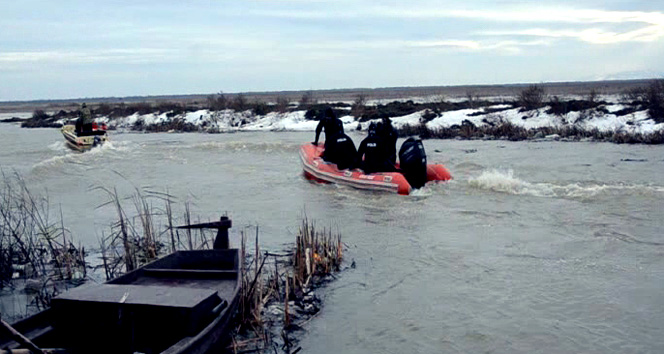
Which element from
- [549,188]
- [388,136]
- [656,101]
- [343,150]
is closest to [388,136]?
[388,136]

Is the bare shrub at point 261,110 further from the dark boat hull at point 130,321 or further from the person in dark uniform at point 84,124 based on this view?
the dark boat hull at point 130,321

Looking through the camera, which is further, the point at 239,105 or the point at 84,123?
the point at 239,105

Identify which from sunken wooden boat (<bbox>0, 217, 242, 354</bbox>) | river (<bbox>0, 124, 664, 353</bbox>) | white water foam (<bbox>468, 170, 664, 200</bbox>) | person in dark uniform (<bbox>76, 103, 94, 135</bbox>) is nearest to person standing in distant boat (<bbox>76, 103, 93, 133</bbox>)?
person in dark uniform (<bbox>76, 103, 94, 135</bbox>)

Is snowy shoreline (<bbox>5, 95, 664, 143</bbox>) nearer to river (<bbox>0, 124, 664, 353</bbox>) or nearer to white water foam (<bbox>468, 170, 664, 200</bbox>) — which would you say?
river (<bbox>0, 124, 664, 353</bbox>)

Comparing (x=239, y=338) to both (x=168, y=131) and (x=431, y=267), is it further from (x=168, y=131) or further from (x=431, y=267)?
(x=168, y=131)

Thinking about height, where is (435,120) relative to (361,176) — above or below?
above

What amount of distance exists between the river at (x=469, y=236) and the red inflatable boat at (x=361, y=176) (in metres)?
0.22

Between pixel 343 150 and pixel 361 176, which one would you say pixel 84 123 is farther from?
pixel 361 176

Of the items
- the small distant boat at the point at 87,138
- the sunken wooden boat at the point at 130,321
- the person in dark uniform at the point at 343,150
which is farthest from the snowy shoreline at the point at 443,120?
the sunken wooden boat at the point at 130,321

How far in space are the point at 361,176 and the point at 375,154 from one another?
1.85ft

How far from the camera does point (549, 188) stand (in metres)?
13.9

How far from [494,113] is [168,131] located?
17.3 metres

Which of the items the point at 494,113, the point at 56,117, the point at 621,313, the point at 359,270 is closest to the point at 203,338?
the point at 359,270

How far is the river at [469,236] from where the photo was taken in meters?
6.69
